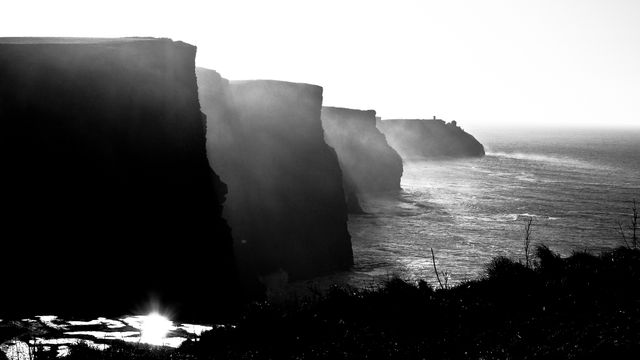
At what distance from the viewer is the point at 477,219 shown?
5169 centimetres

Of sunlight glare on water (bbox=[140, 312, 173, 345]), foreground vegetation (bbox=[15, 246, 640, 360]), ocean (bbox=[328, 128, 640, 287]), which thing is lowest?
ocean (bbox=[328, 128, 640, 287])

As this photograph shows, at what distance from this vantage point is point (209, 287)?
67.3ft

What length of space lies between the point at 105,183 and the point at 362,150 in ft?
184

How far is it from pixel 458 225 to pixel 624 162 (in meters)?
90.6

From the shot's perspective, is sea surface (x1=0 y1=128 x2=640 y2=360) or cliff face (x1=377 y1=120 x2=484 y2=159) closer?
sea surface (x1=0 y1=128 x2=640 y2=360)

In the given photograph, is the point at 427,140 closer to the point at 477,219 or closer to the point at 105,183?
the point at 477,219

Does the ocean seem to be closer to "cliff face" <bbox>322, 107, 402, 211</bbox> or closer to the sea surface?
the sea surface

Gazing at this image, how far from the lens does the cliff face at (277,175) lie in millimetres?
30812

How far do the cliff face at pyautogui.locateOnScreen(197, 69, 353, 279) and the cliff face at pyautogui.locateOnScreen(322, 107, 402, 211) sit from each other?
101 ft

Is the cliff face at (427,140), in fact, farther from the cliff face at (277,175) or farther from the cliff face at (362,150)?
the cliff face at (277,175)

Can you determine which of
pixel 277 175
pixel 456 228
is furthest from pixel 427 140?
pixel 277 175

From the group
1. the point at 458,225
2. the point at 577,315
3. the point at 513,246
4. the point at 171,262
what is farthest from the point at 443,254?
the point at 577,315

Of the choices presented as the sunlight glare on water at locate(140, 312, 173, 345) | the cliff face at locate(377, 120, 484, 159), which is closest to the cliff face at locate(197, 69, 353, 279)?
Answer: the sunlight glare on water at locate(140, 312, 173, 345)

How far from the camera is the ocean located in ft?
114
